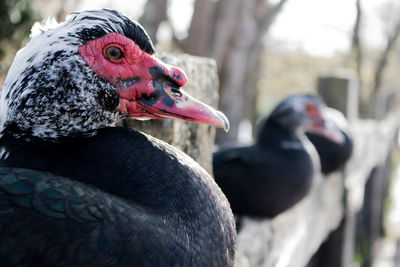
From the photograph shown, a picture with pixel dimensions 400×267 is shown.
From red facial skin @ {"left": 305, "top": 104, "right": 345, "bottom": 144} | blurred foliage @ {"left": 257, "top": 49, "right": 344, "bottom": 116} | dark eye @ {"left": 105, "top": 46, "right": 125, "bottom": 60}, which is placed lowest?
blurred foliage @ {"left": 257, "top": 49, "right": 344, "bottom": 116}

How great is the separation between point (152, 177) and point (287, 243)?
5.24 feet

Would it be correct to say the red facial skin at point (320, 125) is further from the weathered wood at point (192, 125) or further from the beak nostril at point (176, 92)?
the beak nostril at point (176, 92)

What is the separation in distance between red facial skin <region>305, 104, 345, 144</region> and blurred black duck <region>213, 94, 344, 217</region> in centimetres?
23

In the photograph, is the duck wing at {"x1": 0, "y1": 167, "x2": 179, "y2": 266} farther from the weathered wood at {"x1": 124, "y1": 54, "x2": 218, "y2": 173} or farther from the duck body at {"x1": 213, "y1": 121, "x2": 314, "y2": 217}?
the duck body at {"x1": 213, "y1": 121, "x2": 314, "y2": 217}

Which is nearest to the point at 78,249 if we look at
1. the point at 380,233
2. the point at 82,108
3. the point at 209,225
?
the point at 209,225

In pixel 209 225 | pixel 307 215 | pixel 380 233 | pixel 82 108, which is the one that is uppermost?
pixel 82 108

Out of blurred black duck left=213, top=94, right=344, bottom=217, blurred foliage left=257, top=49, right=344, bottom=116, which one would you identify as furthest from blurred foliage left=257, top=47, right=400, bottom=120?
blurred black duck left=213, top=94, right=344, bottom=217

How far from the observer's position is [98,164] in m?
1.33

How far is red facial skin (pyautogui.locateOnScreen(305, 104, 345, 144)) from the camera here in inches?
153

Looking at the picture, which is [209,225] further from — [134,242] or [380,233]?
[380,233]

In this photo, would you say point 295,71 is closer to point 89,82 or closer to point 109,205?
point 89,82

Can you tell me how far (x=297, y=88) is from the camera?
23188mm

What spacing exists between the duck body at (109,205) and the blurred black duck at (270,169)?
1544 millimetres

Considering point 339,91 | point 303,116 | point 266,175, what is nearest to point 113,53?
point 266,175
